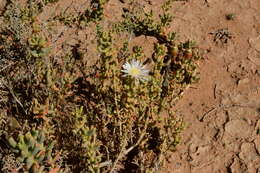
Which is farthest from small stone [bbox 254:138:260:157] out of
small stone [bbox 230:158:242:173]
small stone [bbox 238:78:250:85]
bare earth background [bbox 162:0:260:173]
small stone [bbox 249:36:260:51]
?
small stone [bbox 249:36:260:51]

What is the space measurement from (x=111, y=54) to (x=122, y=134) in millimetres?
673

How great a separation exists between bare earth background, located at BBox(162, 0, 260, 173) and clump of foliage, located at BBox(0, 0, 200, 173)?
Answer: 0.53ft

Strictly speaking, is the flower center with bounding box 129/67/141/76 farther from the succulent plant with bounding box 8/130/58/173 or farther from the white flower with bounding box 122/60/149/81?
the succulent plant with bounding box 8/130/58/173

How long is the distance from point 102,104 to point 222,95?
1067 mm

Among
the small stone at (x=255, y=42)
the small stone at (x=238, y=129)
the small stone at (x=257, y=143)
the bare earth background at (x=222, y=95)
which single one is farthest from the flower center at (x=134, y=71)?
the small stone at (x=255, y=42)

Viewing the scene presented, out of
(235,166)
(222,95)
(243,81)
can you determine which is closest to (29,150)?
(235,166)

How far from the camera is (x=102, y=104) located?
10.0ft

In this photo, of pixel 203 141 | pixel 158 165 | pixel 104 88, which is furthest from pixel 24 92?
pixel 203 141

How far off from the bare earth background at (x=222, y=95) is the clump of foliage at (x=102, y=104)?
0.53ft

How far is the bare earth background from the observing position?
299cm

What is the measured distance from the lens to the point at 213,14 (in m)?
4.04

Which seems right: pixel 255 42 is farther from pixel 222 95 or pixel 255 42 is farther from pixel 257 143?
pixel 257 143

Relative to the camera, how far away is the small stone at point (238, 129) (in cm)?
308

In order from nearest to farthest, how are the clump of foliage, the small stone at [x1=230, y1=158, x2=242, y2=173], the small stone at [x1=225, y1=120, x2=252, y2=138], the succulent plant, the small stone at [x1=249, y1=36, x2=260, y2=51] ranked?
the succulent plant
the clump of foliage
the small stone at [x1=230, y1=158, x2=242, y2=173]
the small stone at [x1=225, y1=120, x2=252, y2=138]
the small stone at [x1=249, y1=36, x2=260, y2=51]
